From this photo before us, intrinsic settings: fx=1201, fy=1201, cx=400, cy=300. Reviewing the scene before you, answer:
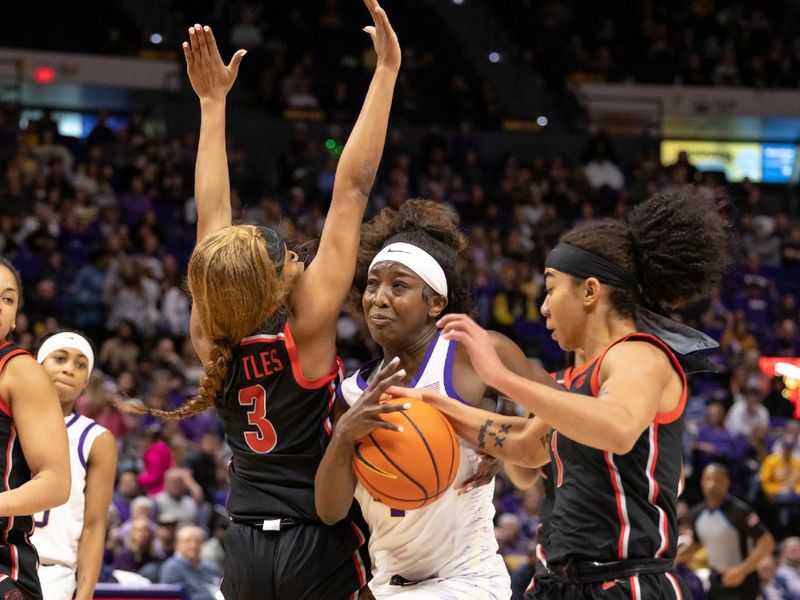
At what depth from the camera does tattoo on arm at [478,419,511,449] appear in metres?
3.77

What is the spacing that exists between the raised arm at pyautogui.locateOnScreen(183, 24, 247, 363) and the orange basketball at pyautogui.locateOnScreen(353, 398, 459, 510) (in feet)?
2.76

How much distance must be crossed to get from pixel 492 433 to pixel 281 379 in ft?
2.25

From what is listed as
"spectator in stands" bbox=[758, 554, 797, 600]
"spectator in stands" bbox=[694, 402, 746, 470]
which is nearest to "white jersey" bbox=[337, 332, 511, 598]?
"spectator in stands" bbox=[758, 554, 797, 600]

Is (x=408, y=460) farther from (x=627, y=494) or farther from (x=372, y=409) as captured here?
(x=627, y=494)

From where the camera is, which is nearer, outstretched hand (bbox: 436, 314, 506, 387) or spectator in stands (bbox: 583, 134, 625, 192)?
outstretched hand (bbox: 436, 314, 506, 387)

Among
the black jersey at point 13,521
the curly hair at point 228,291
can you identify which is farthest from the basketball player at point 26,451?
the curly hair at point 228,291

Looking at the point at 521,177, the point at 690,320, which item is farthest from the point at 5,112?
the point at 690,320

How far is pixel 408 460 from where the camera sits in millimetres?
3518

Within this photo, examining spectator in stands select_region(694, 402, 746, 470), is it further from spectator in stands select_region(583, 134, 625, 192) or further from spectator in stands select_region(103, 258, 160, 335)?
spectator in stands select_region(583, 134, 625, 192)

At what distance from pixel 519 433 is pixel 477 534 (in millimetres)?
394

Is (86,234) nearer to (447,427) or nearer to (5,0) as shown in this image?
(5,0)

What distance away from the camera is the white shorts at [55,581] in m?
4.87

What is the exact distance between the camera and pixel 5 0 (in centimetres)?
1880

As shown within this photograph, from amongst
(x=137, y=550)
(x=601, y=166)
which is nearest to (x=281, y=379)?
(x=137, y=550)
